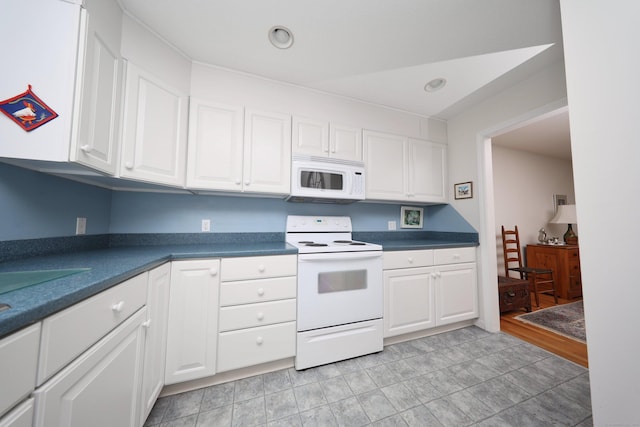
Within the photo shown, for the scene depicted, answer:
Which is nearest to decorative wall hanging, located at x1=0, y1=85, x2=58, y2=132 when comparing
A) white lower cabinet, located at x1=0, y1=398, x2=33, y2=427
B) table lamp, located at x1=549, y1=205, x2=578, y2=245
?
white lower cabinet, located at x1=0, y1=398, x2=33, y2=427

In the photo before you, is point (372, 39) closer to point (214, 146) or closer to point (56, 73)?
point (214, 146)

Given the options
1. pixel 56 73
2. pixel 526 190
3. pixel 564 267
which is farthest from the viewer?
pixel 526 190

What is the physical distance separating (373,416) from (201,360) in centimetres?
109

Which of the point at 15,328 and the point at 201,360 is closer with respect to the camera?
the point at 15,328

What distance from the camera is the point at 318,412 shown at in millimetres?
1253

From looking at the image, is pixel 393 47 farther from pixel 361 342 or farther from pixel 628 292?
pixel 361 342

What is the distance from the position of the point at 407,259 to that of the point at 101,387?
2.02 meters

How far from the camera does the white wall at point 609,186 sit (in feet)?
2.53

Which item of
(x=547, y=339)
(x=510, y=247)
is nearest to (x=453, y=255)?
(x=547, y=339)

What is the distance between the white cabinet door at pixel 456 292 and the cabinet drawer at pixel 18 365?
7.91 feet

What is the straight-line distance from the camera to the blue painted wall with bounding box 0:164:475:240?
3.54 ft

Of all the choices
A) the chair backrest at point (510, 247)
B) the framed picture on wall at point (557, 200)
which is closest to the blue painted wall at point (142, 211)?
the chair backrest at point (510, 247)

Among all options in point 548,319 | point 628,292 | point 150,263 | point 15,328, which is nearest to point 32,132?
point 150,263

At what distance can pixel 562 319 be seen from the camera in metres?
2.47
